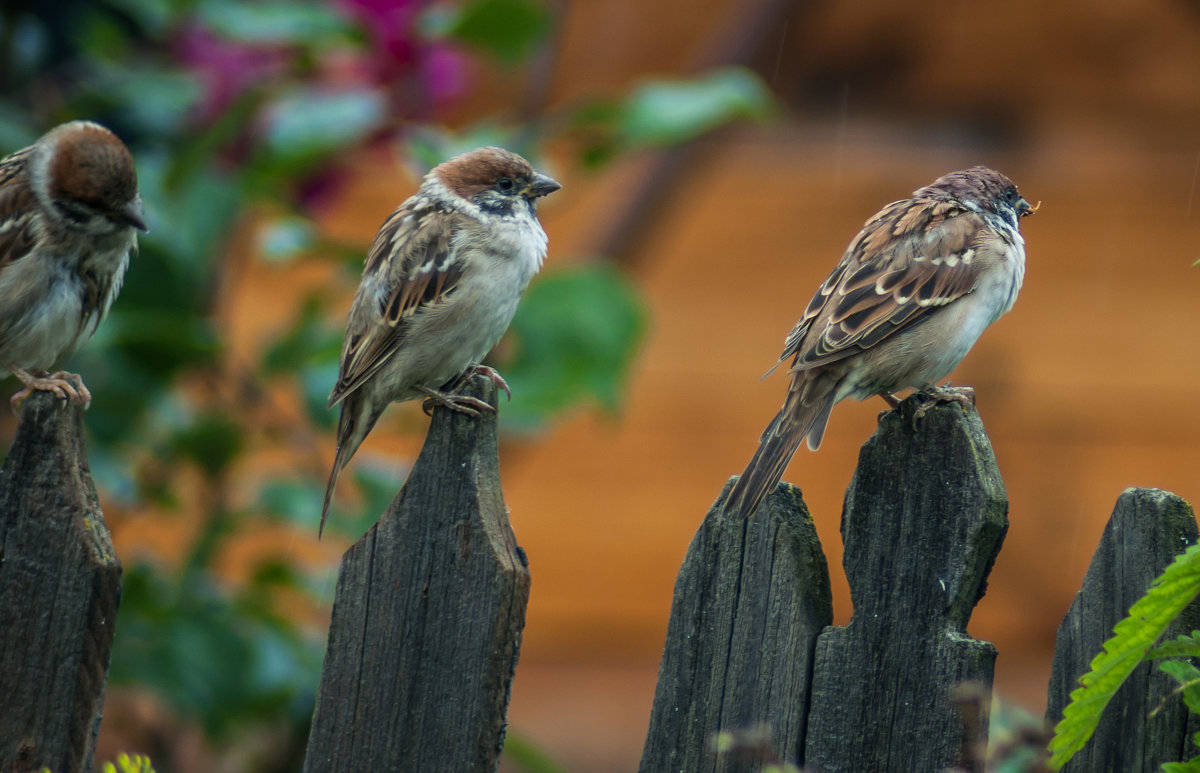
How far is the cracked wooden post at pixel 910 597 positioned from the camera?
192 centimetres

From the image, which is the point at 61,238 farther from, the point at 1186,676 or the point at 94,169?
the point at 1186,676

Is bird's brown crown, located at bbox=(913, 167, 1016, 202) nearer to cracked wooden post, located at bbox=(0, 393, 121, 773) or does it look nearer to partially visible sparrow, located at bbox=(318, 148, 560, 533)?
partially visible sparrow, located at bbox=(318, 148, 560, 533)

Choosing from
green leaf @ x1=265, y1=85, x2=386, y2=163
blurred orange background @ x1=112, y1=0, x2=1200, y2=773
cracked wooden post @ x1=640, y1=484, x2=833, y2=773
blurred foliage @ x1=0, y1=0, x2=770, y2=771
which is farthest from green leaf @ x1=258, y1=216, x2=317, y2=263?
blurred orange background @ x1=112, y1=0, x2=1200, y2=773

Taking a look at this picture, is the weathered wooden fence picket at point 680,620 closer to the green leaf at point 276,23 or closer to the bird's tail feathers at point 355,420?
the bird's tail feathers at point 355,420

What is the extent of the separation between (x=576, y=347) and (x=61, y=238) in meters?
1.24

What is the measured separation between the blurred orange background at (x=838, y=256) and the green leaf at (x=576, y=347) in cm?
235

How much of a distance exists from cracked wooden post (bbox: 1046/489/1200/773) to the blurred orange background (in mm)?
3788

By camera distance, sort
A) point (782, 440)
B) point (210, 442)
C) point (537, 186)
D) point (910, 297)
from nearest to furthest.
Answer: point (782, 440) → point (910, 297) → point (537, 186) → point (210, 442)

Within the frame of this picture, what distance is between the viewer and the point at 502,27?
3.44 metres

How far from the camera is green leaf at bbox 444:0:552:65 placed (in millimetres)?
3404

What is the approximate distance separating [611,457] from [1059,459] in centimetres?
189

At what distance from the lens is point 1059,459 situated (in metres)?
5.85

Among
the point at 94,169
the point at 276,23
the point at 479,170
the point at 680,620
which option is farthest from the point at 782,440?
the point at 276,23

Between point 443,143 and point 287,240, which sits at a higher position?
point 443,143
